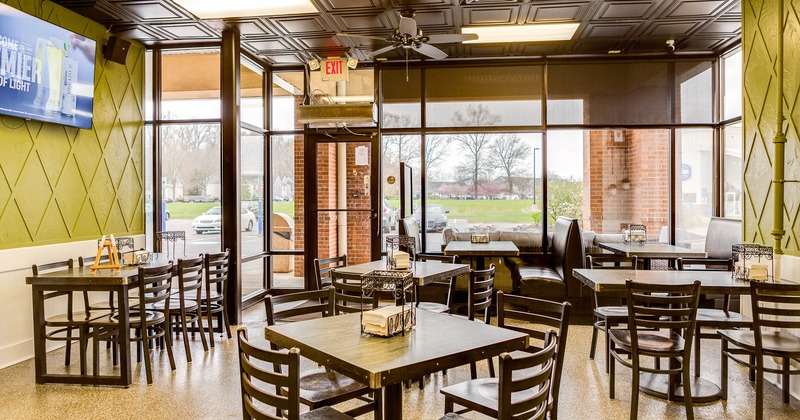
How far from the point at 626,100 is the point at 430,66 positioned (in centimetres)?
274

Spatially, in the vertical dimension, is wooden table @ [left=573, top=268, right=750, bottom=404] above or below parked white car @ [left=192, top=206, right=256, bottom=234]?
below

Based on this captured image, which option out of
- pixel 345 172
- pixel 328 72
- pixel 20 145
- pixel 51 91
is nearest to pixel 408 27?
pixel 328 72

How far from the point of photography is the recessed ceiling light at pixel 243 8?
16.6 ft

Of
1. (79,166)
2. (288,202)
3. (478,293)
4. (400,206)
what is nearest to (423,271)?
(478,293)

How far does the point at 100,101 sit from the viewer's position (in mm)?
5676

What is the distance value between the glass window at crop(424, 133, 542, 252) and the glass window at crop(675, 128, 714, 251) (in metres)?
1.93

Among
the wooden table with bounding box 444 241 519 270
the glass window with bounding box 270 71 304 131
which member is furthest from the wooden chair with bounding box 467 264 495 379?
the glass window with bounding box 270 71 304 131

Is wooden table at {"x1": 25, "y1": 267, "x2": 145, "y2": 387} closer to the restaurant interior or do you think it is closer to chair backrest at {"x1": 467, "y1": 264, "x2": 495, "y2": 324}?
the restaurant interior

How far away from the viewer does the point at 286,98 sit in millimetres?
7457

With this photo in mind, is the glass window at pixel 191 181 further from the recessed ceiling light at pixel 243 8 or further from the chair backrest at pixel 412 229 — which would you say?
the chair backrest at pixel 412 229

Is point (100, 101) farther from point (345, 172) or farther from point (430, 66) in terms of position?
point (430, 66)

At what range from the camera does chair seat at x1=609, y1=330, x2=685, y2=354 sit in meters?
3.35

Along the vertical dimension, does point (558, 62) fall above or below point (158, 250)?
above

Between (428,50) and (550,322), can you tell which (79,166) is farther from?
(550,322)
